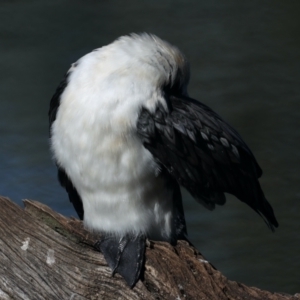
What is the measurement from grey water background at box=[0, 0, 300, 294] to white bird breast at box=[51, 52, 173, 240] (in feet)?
7.22

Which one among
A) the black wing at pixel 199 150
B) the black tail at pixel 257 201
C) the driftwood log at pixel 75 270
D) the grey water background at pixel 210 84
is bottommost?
the grey water background at pixel 210 84

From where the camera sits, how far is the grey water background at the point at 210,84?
171 inches

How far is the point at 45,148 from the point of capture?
4.64 m

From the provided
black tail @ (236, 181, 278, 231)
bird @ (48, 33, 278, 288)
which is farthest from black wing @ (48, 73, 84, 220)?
black tail @ (236, 181, 278, 231)

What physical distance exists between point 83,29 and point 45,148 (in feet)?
2.76

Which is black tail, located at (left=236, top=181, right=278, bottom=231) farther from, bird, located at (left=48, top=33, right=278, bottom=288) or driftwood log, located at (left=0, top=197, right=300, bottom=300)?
driftwood log, located at (left=0, top=197, right=300, bottom=300)

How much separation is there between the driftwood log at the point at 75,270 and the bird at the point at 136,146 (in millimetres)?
41

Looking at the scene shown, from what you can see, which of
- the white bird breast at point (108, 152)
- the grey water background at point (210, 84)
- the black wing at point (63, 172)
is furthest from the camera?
the grey water background at point (210, 84)

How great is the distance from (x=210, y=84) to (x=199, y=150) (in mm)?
2711

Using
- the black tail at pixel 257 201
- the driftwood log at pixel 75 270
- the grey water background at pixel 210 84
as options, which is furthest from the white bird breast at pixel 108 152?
the grey water background at pixel 210 84

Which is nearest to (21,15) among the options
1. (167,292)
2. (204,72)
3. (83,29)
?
(83,29)

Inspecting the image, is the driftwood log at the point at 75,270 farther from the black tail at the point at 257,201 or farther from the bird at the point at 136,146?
the black tail at the point at 257,201

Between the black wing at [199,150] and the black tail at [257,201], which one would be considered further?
the black tail at [257,201]

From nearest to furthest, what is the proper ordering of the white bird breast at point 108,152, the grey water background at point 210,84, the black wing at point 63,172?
the white bird breast at point 108,152 < the black wing at point 63,172 < the grey water background at point 210,84
